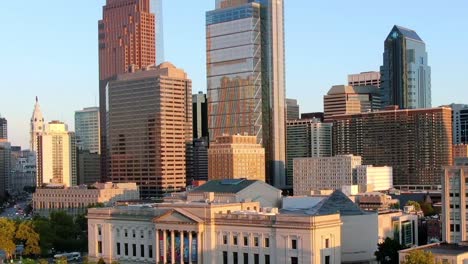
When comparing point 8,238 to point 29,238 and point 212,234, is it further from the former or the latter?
point 212,234

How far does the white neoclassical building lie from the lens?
368ft

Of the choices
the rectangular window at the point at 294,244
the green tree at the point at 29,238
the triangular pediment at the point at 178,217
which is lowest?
the green tree at the point at 29,238

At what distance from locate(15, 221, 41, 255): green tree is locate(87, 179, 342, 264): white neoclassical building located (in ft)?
61.2

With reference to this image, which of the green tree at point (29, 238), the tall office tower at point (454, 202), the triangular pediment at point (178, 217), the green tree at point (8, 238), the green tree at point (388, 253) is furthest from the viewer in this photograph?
the green tree at point (29, 238)

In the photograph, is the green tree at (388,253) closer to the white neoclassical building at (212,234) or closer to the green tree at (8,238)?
the white neoclassical building at (212,234)

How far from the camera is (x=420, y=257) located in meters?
98.0

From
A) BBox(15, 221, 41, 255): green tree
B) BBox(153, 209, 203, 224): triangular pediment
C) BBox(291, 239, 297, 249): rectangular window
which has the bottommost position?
BBox(15, 221, 41, 255): green tree

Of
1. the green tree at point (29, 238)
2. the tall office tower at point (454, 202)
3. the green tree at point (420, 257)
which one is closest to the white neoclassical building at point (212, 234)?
the green tree at point (420, 257)

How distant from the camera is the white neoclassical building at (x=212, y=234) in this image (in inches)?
4417

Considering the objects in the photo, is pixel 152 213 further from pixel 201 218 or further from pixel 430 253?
pixel 430 253

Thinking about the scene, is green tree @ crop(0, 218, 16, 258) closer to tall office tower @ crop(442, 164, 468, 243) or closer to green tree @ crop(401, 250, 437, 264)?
tall office tower @ crop(442, 164, 468, 243)

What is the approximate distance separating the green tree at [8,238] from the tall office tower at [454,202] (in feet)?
276

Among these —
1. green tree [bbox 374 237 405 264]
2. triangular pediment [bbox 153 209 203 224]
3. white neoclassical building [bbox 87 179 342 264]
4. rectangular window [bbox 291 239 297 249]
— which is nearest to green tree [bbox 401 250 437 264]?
white neoclassical building [bbox 87 179 342 264]

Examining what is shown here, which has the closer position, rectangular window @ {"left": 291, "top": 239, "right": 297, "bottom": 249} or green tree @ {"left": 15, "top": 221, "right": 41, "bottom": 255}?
rectangular window @ {"left": 291, "top": 239, "right": 297, "bottom": 249}
